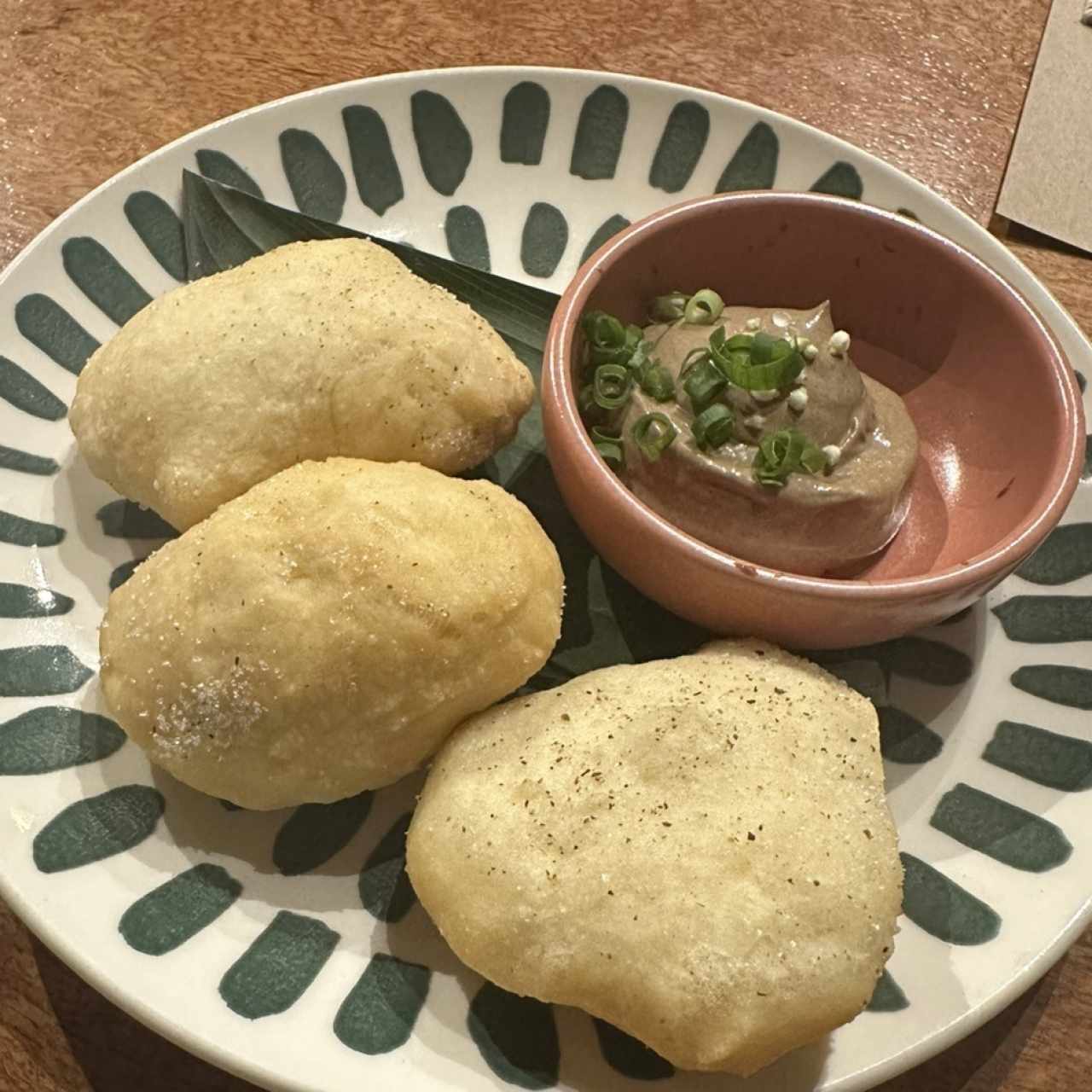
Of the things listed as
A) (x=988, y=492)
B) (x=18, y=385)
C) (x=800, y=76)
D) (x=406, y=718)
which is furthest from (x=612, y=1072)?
(x=800, y=76)

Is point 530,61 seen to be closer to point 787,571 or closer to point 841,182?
point 841,182

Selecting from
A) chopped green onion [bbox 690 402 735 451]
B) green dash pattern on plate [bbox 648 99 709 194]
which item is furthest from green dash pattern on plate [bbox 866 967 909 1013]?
green dash pattern on plate [bbox 648 99 709 194]

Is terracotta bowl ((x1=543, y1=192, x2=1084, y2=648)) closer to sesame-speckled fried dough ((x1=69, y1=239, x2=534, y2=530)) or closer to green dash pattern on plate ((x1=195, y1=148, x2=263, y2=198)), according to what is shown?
sesame-speckled fried dough ((x1=69, y1=239, x2=534, y2=530))

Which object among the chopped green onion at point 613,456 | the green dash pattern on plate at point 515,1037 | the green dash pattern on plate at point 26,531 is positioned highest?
the chopped green onion at point 613,456

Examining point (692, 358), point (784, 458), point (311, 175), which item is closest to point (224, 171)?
point (311, 175)

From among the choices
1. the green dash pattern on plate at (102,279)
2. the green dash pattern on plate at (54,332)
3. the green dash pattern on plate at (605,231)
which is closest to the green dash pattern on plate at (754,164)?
the green dash pattern on plate at (605,231)

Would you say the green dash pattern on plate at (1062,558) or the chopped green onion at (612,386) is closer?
the chopped green onion at (612,386)

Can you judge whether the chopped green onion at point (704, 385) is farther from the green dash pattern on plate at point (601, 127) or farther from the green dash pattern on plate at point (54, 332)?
the green dash pattern on plate at point (54, 332)
